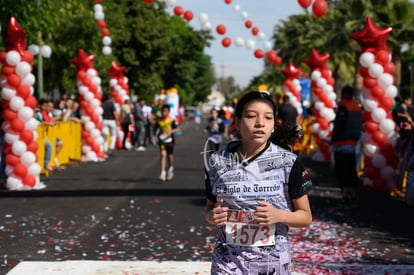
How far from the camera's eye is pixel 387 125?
41.9 feet

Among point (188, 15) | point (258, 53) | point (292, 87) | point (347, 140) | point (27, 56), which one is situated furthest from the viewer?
point (292, 87)

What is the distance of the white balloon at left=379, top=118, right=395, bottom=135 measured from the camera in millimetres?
12770

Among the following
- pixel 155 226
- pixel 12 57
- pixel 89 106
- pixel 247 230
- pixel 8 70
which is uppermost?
pixel 12 57

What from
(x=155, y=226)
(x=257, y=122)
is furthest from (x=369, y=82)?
(x=257, y=122)

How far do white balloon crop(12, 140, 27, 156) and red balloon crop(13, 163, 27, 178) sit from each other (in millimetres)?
237

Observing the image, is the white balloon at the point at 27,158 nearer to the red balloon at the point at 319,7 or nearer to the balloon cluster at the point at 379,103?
the red balloon at the point at 319,7

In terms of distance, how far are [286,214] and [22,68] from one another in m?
10.2

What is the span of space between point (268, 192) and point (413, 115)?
9838 mm

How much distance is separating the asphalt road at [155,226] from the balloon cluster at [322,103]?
5.87 metres

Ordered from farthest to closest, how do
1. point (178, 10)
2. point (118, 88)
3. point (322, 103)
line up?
point (118, 88)
point (322, 103)
point (178, 10)

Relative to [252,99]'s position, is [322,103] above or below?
above

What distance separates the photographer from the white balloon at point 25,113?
1284 cm

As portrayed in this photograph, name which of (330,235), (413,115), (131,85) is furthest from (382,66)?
(131,85)

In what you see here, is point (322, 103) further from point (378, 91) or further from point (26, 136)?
point (26, 136)
